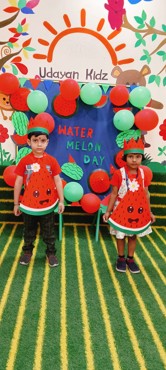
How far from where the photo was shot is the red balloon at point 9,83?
276 cm

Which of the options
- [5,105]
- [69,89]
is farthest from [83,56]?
[5,105]

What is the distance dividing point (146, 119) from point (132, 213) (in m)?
0.91

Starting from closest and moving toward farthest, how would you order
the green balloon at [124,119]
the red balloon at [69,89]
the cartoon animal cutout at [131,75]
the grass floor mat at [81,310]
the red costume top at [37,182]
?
the grass floor mat at [81,310]
the red costume top at [37,182]
the red balloon at [69,89]
the green balloon at [124,119]
the cartoon animal cutout at [131,75]

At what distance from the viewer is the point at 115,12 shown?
3029 millimetres

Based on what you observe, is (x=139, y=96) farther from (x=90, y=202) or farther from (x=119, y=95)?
(x=90, y=202)

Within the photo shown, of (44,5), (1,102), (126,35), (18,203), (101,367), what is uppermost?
(44,5)

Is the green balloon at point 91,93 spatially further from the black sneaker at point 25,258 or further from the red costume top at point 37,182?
the black sneaker at point 25,258

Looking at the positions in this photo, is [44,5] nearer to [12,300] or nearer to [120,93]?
[120,93]

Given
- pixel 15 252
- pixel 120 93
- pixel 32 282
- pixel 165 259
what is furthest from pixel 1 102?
pixel 165 259

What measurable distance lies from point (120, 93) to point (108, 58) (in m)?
0.52

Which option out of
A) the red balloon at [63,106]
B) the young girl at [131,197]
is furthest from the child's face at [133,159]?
the red balloon at [63,106]

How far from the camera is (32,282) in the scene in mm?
2311

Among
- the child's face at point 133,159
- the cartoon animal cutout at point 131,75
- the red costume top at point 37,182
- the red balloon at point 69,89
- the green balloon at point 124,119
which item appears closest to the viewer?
the child's face at point 133,159

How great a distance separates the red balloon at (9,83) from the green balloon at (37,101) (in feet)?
0.48
